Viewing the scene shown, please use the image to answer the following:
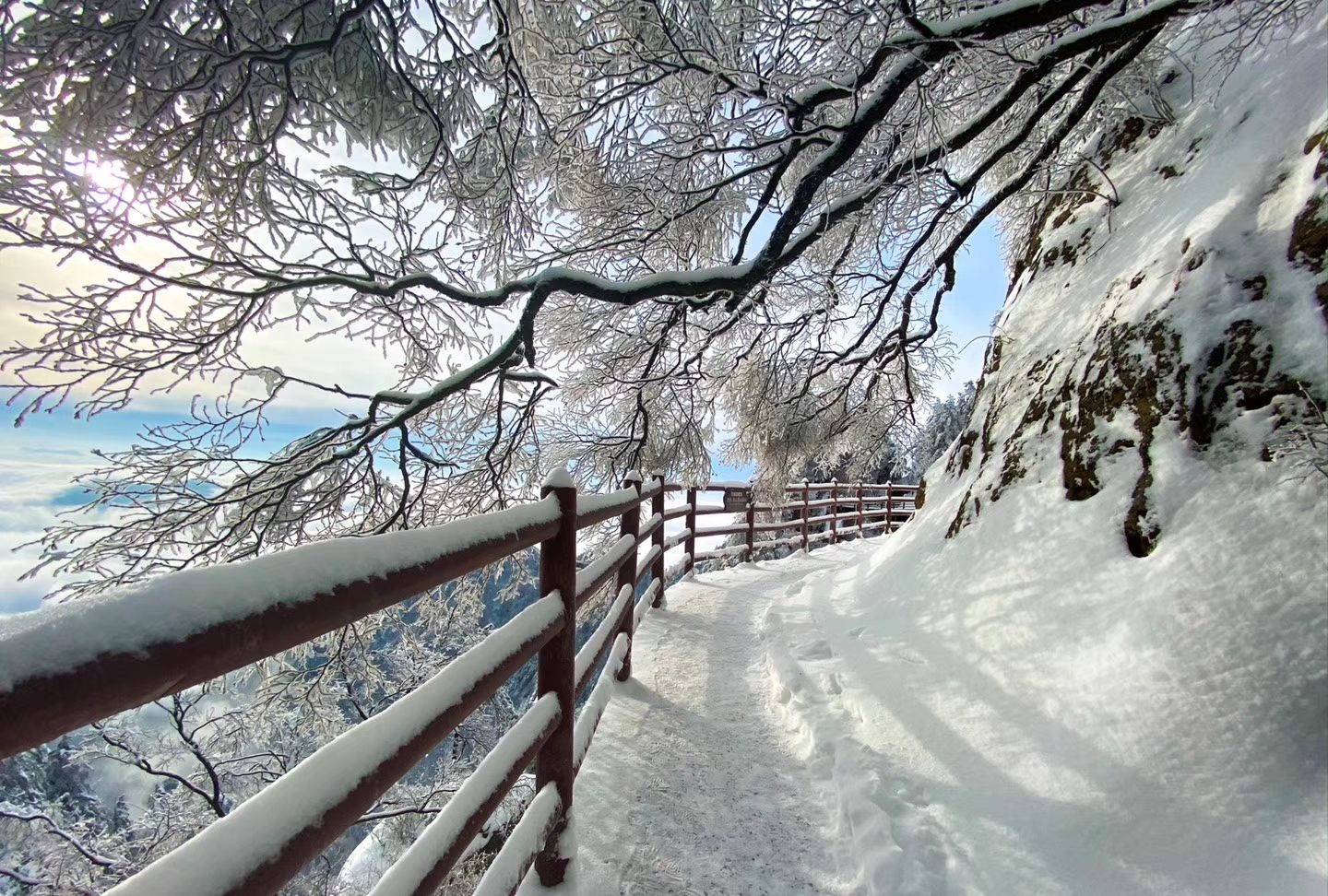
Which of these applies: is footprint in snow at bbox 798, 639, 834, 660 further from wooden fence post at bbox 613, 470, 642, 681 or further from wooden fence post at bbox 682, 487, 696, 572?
wooden fence post at bbox 682, 487, 696, 572

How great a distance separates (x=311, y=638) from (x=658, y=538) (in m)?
4.64

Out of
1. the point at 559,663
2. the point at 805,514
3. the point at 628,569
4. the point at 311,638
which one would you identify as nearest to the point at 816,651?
the point at 628,569

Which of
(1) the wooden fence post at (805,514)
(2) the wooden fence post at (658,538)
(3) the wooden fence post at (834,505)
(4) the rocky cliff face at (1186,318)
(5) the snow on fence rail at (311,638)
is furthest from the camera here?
(3) the wooden fence post at (834,505)

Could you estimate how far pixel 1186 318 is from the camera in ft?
10.1

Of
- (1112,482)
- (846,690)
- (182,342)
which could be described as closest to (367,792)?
(846,690)

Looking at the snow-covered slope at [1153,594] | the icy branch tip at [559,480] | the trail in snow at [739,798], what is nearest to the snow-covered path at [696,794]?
the trail in snow at [739,798]

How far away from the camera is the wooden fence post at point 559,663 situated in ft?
6.59

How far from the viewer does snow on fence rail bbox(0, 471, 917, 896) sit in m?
0.55

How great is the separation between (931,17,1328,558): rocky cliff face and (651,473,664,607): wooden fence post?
8.03ft

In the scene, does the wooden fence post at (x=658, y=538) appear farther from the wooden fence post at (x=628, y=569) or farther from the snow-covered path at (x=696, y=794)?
the snow-covered path at (x=696, y=794)

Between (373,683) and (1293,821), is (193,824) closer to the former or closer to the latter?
(373,683)

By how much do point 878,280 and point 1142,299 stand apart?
128 inches

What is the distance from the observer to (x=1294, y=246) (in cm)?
270

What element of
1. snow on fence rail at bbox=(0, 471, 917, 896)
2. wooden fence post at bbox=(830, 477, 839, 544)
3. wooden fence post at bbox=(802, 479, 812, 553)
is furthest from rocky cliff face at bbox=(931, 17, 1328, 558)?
wooden fence post at bbox=(830, 477, 839, 544)
